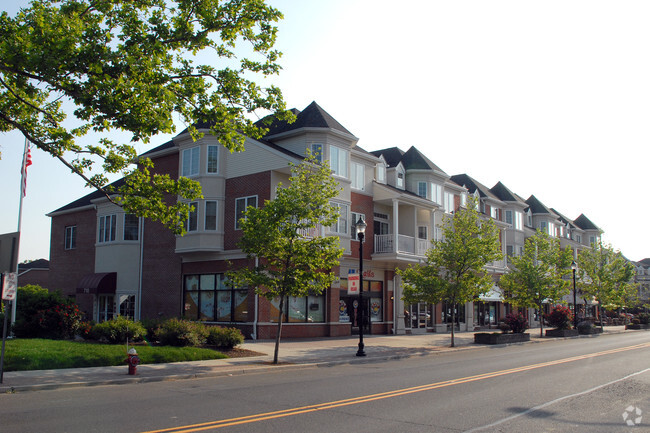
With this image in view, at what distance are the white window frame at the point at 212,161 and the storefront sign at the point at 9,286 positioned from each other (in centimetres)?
1647

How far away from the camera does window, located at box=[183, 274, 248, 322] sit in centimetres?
2647

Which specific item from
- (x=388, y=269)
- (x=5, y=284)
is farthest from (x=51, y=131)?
(x=388, y=269)

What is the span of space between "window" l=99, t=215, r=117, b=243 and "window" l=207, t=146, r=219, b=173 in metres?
9.36

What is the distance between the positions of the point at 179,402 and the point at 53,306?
1266 cm

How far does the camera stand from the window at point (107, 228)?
3388cm

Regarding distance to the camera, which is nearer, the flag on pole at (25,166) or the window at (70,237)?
the flag on pole at (25,166)

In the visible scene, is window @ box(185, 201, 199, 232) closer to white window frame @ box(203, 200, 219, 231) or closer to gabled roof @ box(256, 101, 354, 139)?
white window frame @ box(203, 200, 219, 231)

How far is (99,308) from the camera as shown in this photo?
112ft

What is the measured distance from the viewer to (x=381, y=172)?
34.4 meters

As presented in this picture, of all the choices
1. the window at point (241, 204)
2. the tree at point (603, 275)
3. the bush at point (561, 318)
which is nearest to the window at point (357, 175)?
the window at point (241, 204)

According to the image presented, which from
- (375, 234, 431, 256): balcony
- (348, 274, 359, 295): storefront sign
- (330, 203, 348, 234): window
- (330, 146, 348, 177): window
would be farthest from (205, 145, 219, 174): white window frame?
(348, 274, 359, 295): storefront sign

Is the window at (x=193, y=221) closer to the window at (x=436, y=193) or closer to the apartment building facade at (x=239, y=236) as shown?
the apartment building facade at (x=239, y=236)

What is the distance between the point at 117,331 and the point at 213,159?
11506mm

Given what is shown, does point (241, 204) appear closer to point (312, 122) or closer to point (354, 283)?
point (312, 122)
